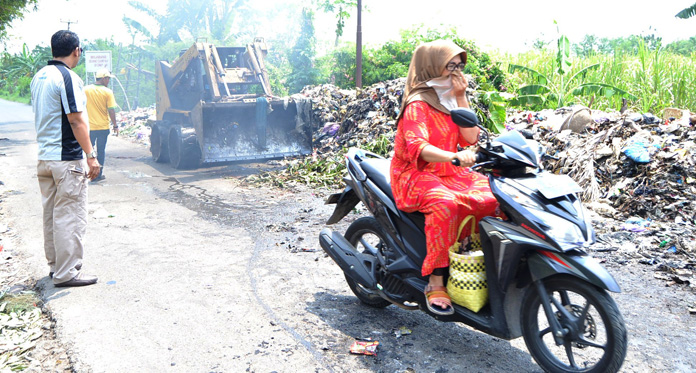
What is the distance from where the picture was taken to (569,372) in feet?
9.40

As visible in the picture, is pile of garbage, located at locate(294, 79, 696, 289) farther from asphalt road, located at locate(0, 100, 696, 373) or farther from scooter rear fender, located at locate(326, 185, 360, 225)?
scooter rear fender, located at locate(326, 185, 360, 225)

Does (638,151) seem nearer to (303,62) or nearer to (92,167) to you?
(92,167)

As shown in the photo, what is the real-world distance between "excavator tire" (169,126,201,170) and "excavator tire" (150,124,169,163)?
1.76ft

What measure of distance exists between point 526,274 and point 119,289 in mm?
3214

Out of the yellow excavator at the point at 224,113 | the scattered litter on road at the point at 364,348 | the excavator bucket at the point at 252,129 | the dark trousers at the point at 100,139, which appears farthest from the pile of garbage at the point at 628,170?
the dark trousers at the point at 100,139

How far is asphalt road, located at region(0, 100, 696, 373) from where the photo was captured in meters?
3.35

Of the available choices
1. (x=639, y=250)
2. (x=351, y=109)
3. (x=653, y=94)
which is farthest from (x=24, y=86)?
(x=639, y=250)

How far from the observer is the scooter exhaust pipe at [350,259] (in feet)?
12.8

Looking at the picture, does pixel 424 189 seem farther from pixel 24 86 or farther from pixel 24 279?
pixel 24 86

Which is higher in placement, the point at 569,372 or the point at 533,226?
the point at 533,226

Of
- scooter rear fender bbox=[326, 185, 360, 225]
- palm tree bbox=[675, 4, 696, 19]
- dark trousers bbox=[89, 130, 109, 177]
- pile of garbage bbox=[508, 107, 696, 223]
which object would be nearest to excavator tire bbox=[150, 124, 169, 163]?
dark trousers bbox=[89, 130, 109, 177]

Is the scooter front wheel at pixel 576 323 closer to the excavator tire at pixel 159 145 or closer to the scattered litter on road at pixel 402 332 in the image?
the scattered litter on road at pixel 402 332

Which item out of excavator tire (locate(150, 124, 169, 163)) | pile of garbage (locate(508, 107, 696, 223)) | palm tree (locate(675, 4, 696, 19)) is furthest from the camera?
palm tree (locate(675, 4, 696, 19))

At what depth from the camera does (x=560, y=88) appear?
12547 millimetres
